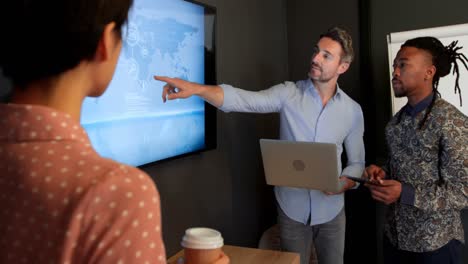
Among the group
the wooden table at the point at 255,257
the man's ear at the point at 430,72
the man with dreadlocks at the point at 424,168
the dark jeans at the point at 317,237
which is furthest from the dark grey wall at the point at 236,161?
the man's ear at the point at 430,72

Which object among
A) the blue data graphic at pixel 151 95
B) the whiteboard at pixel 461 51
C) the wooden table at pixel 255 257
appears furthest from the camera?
the whiteboard at pixel 461 51

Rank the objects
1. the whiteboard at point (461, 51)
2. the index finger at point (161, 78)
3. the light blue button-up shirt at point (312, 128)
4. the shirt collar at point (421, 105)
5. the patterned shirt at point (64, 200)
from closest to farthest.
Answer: the patterned shirt at point (64, 200), the index finger at point (161, 78), the shirt collar at point (421, 105), the light blue button-up shirt at point (312, 128), the whiteboard at point (461, 51)

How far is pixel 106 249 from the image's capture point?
0.54 m

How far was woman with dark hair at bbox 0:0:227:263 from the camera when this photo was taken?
54 cm

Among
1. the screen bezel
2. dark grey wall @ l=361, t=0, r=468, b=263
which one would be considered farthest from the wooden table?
dark grey wall @ l=361, t=0, r=468, b=263

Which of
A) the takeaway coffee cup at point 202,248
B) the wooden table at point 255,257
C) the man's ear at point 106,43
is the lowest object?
the wooden table at point 255,257

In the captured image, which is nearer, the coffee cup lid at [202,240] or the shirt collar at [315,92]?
the coffee cup lid at [202,240]

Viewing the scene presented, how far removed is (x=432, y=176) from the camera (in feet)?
6.70

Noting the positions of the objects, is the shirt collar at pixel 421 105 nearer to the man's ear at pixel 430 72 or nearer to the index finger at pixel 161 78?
the man's ear at pixel 430 72

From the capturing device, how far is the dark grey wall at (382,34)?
2.88 m

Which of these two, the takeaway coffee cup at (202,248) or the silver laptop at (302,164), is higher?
the silver laptop at (302,164)

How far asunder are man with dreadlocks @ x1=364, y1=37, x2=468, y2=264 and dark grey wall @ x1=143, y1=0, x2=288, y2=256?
2.76 ft

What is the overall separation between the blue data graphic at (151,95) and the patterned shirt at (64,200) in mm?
791

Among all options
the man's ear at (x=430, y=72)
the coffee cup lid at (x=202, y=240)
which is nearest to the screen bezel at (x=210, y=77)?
the coffee cup lid at (x=202, y=240)
